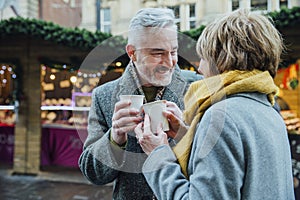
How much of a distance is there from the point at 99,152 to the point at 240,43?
571 millimetres

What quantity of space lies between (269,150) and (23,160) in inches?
231

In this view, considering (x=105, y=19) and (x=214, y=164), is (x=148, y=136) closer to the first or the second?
(x=214, y=164)

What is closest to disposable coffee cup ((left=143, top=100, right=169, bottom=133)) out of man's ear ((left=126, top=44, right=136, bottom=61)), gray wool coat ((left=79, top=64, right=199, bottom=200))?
gray wool coat ((left=79, top=64, right=199, bottom=200))

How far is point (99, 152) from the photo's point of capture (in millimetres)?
1157

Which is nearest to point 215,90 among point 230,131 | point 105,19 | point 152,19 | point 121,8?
point 230,131

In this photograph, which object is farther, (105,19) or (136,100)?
(105,19)

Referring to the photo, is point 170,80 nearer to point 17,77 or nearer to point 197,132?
point 197,132

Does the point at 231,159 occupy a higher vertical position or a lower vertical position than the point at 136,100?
lower

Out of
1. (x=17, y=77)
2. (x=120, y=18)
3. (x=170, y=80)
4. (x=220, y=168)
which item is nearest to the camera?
(x=220, y=168)

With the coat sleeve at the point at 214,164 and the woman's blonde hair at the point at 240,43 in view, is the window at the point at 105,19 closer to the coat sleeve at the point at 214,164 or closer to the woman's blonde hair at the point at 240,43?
the woman's blonde hair at the point at 240,43

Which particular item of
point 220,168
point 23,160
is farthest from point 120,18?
point 220,168

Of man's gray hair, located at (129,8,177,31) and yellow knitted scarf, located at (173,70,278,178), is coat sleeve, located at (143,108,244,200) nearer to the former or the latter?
yellow knitted scarf, located at (173,70,278,178)

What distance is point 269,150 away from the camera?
3.15 ft

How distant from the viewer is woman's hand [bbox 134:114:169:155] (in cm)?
102
